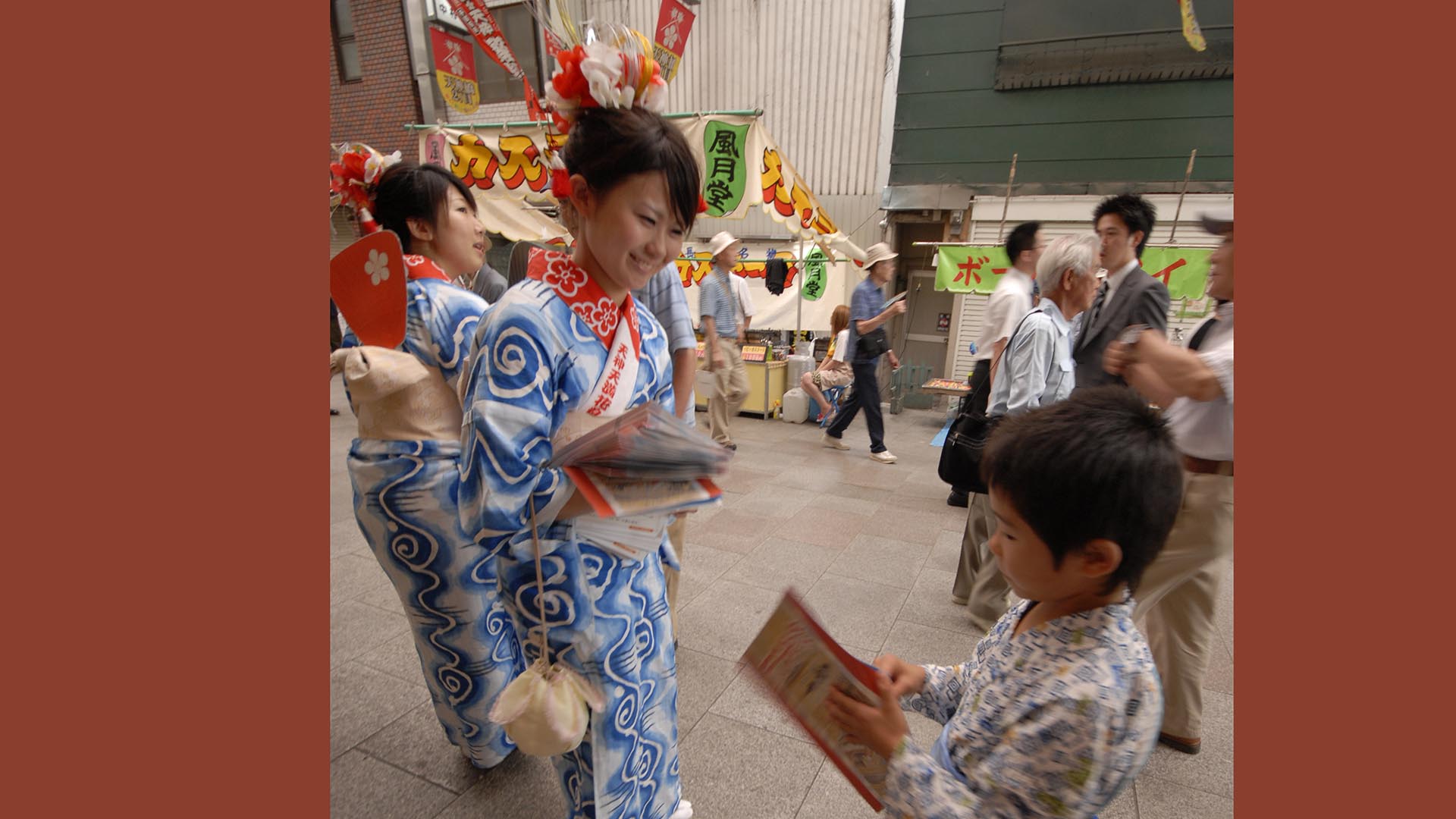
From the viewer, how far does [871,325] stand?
5207 mm

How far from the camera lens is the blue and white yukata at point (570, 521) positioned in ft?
3.34

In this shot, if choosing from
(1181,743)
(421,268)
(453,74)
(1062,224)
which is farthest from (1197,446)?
(453,74)

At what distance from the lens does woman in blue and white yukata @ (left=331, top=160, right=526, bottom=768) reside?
4.99ft

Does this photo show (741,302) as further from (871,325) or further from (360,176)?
(360,176)

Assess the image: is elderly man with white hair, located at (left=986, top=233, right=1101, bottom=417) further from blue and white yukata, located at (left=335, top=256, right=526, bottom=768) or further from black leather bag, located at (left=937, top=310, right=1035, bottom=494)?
blue and white yukata, located at (left=335, top=256, right=526, bottom=768)

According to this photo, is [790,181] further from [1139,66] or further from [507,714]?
[1139,66]

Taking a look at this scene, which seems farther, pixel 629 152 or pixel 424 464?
pixel 424 464

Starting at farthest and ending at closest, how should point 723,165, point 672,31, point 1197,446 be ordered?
point 723,165 < point 672,31 < point 1197,446

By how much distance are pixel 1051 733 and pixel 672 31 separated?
544cm

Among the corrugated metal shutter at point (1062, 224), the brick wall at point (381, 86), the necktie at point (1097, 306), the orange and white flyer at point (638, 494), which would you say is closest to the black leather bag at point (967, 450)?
the necktie at point (1097, 306)

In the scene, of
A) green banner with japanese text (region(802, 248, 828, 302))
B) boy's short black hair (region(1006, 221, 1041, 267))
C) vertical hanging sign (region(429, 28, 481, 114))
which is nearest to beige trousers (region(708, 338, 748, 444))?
boy's short black hair (region(1006, 221, 1041, 267))

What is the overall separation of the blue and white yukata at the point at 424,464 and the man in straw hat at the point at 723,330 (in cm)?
279

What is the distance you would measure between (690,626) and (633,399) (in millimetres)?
1958

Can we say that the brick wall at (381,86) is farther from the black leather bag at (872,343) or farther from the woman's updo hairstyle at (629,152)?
the woman's updo hairstyle at (629,152)
